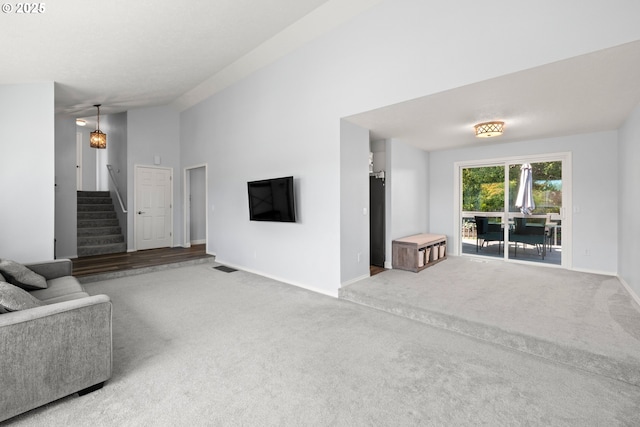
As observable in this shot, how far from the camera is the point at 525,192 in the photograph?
5344mm

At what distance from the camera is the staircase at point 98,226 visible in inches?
244

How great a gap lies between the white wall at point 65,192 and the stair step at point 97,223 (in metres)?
0.80

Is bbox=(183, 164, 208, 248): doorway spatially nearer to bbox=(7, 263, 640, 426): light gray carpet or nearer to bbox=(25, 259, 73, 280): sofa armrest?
bbox=(25, 259, 73, 280): sofa armrest

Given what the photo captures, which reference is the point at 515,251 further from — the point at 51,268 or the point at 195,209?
the point at 195,209

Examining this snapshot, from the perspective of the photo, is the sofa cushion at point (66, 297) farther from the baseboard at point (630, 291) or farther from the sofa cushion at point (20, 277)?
the baseboard at point (630, 291)

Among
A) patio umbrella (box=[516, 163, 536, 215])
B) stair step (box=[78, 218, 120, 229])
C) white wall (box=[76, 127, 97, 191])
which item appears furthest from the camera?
white wall (box=[76, 127, 97, 191])

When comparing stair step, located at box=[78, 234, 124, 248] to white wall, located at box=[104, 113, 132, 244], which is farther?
white wall, located at box=[104, 113, 132, 244]

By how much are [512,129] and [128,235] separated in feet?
25.4

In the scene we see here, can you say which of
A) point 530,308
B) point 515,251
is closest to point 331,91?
point 530,308

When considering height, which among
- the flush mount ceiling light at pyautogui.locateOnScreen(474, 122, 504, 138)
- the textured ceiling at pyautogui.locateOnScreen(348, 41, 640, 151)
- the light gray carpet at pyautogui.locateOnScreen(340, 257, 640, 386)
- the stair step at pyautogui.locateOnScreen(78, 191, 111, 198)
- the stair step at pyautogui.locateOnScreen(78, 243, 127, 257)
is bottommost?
the light gray carpet at pyautogui.locateOnScreen(340, 257, 640, 386)

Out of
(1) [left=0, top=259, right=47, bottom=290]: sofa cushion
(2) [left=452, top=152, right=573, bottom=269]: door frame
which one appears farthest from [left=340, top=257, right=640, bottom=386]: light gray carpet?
(1) [left=0, top=259, right=47, bottom=290]: sofa cushion

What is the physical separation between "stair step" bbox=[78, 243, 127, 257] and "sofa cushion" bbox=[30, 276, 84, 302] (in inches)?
138

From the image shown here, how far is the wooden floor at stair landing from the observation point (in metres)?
4.88

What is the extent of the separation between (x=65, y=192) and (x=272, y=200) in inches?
173
